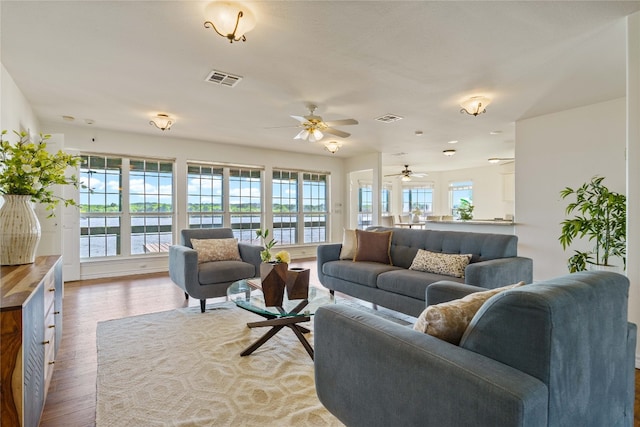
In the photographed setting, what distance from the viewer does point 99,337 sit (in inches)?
114

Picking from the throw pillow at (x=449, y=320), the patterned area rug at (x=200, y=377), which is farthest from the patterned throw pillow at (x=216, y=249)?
the throw pillow at (x=449, y=320)

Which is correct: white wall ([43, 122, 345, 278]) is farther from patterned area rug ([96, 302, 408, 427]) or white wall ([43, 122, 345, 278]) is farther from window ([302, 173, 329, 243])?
patterned area rug ([96, 302, 408, 427])

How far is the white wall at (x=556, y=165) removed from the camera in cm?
403

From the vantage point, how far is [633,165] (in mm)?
2373

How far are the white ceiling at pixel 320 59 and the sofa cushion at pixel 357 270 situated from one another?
2.00 metres

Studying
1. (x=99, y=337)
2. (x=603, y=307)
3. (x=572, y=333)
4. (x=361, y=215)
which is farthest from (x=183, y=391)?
(x=361, y=215)

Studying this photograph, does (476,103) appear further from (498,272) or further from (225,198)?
(225,198)

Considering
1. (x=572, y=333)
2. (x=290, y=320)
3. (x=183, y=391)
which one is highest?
(x=572, y=333)

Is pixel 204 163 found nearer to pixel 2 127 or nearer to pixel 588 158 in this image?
pixel 2 127

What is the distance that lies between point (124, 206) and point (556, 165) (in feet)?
22.6

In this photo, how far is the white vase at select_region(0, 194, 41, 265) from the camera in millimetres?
2053

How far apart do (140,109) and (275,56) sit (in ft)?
8.26

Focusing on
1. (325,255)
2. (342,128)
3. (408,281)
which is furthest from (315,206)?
(408,281)

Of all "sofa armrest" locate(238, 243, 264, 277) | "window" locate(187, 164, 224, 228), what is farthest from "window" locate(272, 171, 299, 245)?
"sofa armrest" locate(238, 243, 264, 277)
